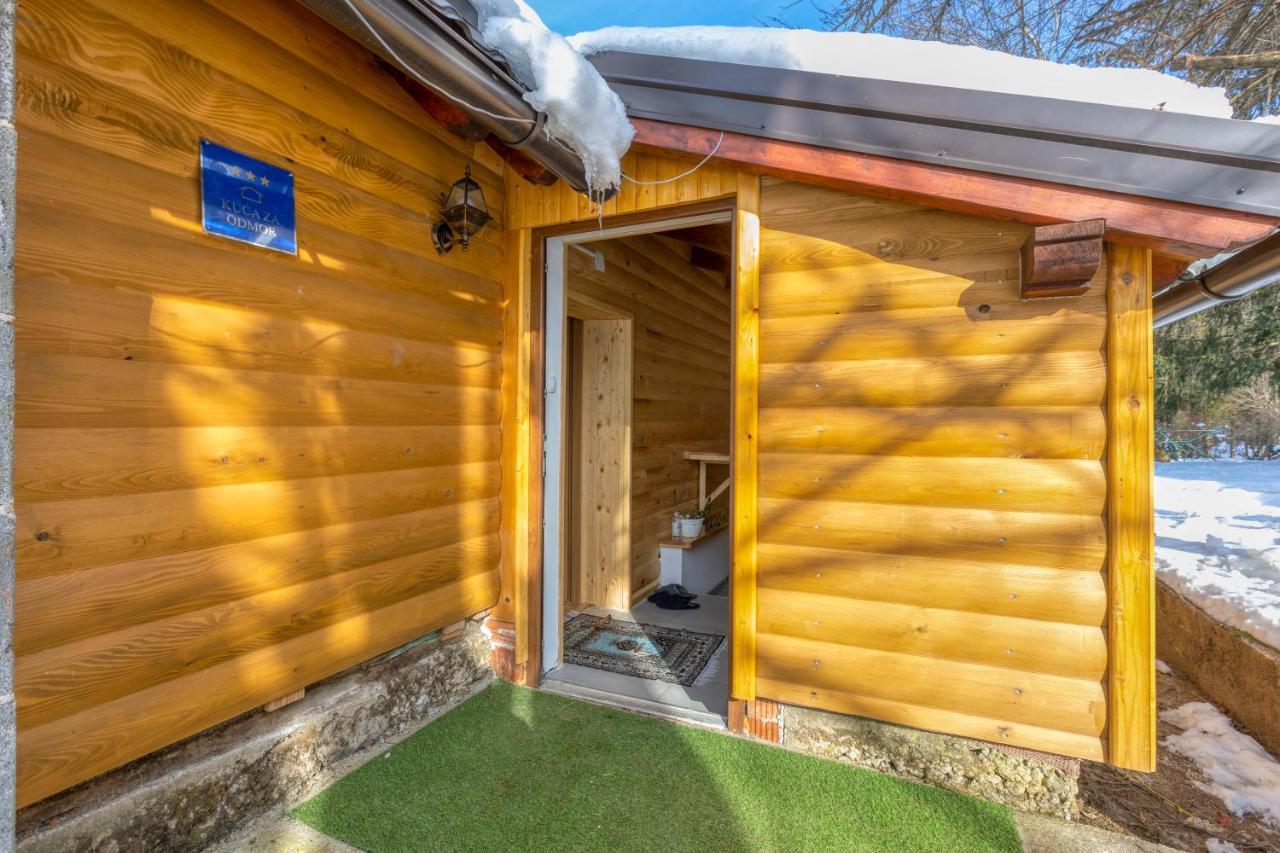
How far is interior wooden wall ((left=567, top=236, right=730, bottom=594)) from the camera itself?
391 centimetres

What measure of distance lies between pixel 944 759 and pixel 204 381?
280cm

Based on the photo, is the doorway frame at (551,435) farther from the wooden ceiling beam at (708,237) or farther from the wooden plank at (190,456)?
the wooden ceiling beam at (708,237)

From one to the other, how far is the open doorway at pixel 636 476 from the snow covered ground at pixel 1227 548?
2.76m

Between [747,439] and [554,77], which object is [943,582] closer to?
[747,439]

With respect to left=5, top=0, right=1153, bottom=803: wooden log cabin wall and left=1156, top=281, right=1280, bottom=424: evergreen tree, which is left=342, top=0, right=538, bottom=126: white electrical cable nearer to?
left=5, top=0, right=1153, bottom=803: wooden log cabin wall

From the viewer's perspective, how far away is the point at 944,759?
6.58 ft

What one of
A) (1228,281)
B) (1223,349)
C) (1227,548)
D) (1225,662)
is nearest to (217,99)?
(1228,281)

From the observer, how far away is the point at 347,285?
202 cm

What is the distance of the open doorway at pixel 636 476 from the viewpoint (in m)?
2.86

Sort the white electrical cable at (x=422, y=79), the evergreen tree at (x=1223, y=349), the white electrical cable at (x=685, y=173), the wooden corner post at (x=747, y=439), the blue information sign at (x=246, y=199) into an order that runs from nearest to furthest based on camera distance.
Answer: the white electrical cable at (x=422, y=79)
the blue information sign at (x=246, y=199)
the white electrical cable at (x=685, y=173)
the wooden corner post at (x=747, y=439)
the evergreen tree at (x=1223, y=349)

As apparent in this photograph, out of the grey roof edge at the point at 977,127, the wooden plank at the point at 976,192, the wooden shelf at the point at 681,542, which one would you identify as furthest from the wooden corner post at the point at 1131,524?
the wooden shelf at the point at 681,542

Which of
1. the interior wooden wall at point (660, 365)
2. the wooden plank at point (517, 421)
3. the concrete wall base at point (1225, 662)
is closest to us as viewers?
the concrete wall base at point (1225, 662)

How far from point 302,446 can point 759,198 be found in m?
1.99

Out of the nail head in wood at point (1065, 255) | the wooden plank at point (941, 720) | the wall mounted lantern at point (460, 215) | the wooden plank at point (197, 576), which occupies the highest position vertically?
the wall mounted lantern at point (460, 215)
